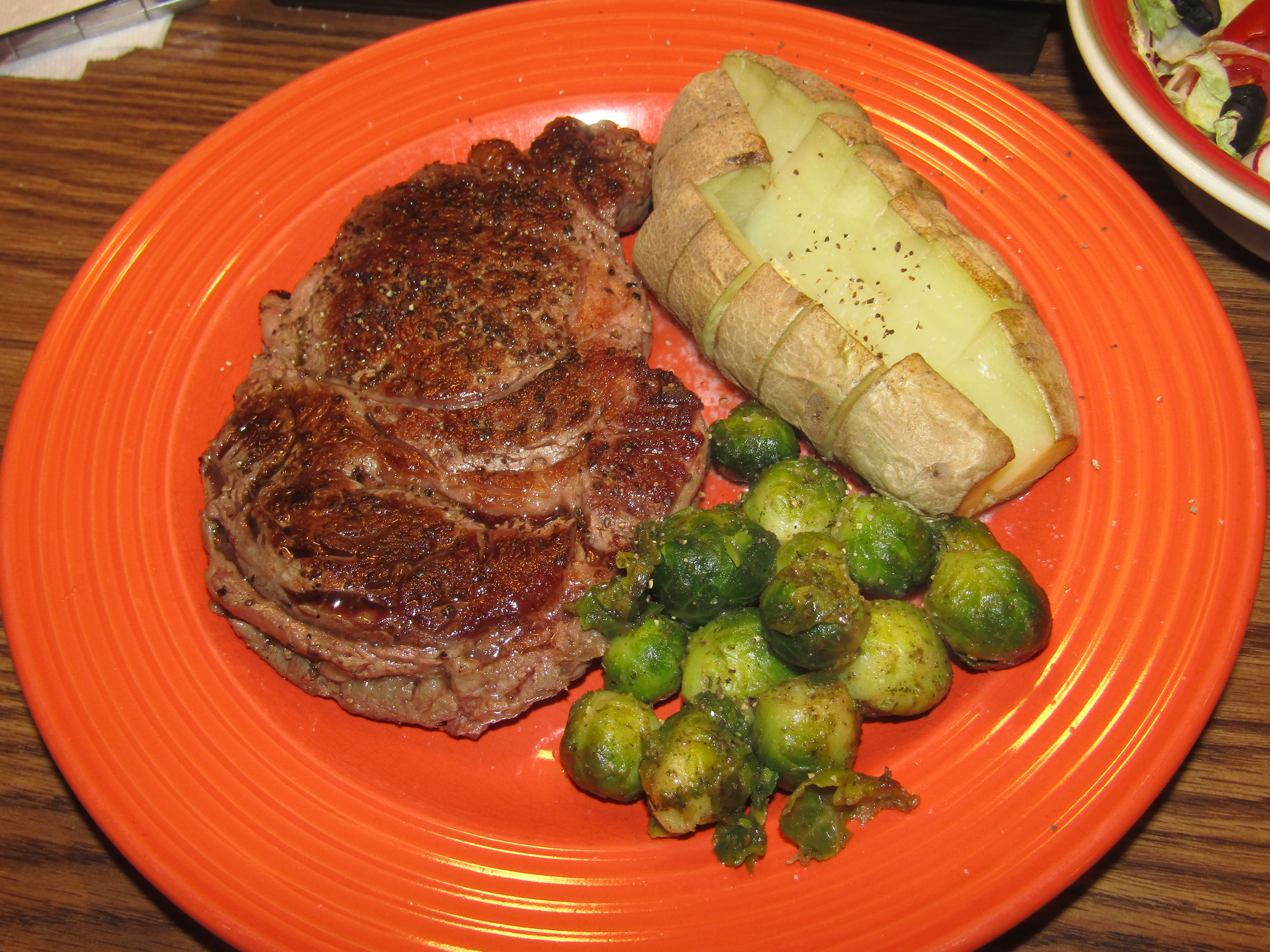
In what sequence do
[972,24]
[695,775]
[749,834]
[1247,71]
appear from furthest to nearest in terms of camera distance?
1. [972,24]
2. [1247,71]
3. [749,834]
4. [695,775]

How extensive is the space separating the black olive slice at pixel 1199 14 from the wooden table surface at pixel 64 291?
1.50ft

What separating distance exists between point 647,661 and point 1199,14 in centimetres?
359

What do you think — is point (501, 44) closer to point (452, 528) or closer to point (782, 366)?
point (782, 366)

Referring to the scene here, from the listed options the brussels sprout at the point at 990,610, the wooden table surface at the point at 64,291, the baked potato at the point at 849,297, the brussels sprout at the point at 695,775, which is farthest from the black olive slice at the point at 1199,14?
the brussels sprout at the point at 695,775

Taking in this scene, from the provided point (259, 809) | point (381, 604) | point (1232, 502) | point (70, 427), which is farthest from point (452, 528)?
point (1232, 502)

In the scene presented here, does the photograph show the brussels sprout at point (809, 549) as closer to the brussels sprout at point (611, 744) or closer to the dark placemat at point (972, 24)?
the brussels sprout at point (611, 744)

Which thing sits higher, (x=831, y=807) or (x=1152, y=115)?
(x=1152, y=115)

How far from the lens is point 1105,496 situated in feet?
9.77

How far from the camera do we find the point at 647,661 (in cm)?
269

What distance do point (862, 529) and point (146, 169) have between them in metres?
3.82

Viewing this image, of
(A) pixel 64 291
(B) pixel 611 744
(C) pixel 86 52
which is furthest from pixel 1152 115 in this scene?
(C) pixel 86 52

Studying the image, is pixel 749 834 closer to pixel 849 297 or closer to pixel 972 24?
pixel 849 297

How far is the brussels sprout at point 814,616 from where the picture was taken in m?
2.53

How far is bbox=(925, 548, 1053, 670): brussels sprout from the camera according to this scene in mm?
2609
